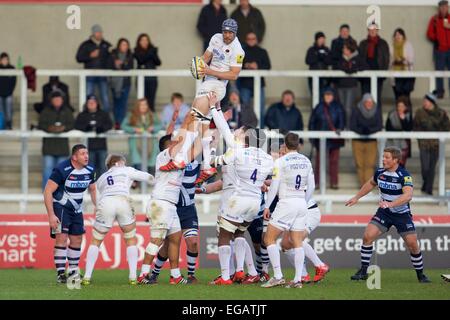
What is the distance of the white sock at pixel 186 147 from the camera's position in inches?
822

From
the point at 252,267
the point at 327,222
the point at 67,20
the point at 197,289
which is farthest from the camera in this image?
the point at 67,20

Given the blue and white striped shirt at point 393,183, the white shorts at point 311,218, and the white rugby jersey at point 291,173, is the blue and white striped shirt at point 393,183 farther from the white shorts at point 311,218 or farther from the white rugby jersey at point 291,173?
the white rugby jersey at point 291,173

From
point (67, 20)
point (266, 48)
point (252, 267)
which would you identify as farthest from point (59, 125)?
point (252, 267)

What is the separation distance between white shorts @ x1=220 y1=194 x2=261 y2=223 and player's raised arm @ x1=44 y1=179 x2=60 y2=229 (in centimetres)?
246

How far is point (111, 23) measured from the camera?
30453 millimetres

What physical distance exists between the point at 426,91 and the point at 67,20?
779 centimetres

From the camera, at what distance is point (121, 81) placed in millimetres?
28625

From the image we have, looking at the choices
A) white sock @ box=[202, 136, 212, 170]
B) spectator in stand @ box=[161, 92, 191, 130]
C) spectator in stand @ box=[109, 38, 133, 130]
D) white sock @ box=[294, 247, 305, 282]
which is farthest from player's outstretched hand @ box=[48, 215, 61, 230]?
spectator in stand @ box=[109, 38, 133, 130]

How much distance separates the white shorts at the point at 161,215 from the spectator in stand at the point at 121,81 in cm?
744

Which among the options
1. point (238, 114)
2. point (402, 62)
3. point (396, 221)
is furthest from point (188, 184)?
point (402, 62)

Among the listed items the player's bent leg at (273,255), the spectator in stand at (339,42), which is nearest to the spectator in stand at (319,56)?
the spectator in stand at (339,42)

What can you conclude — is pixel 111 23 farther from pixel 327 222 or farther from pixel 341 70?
pixel 327 222

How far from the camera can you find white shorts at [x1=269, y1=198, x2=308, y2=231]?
66.8ft

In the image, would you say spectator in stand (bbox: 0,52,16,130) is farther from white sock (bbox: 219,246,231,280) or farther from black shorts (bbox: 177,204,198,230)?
white sock (bbox: 219,246,231,280)
